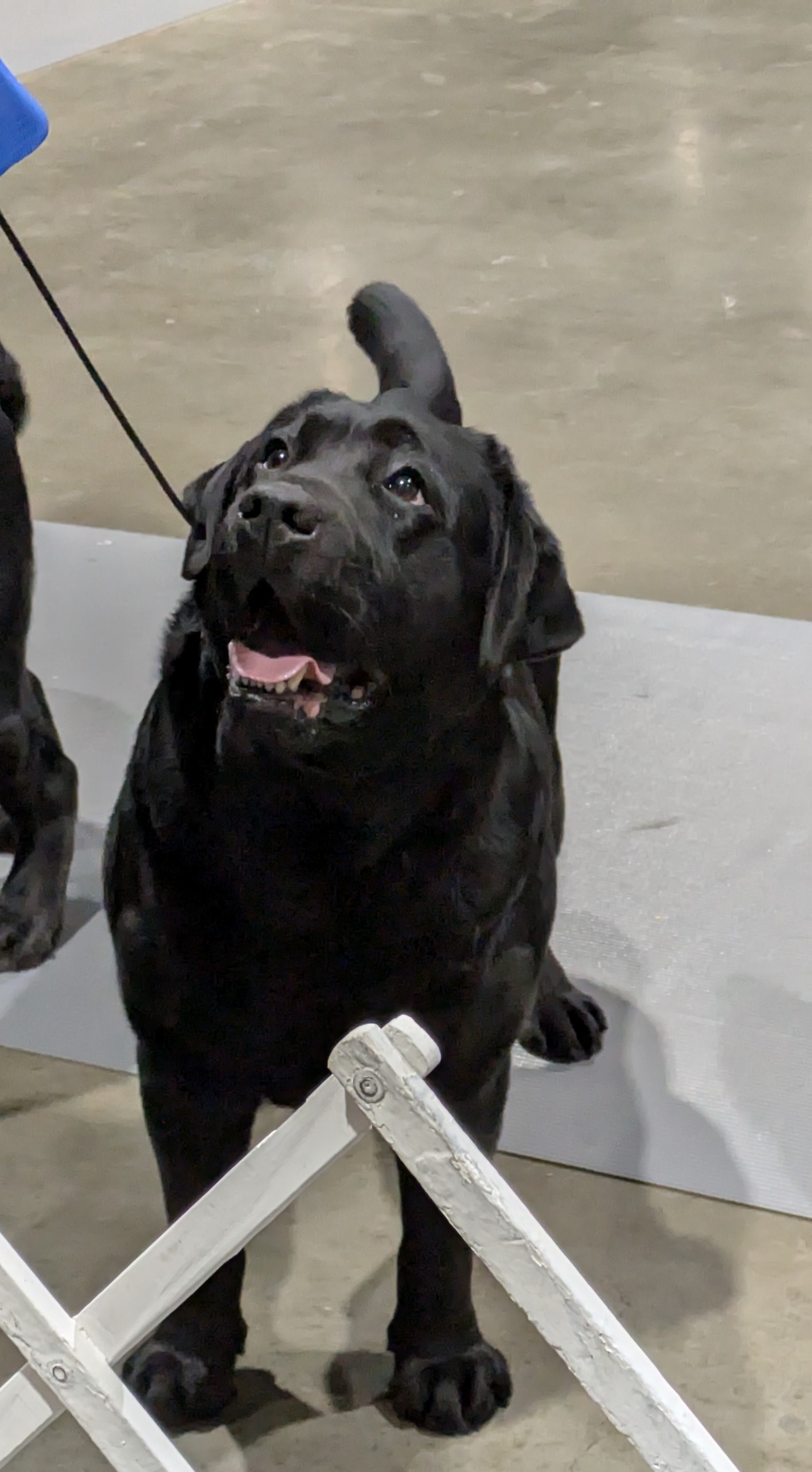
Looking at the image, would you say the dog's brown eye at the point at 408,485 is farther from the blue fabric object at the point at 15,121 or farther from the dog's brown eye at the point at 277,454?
the blue fabric object at the point at 15,121

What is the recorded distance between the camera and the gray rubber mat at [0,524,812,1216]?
1.52m

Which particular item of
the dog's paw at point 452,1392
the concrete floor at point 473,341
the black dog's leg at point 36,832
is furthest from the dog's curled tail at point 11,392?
the dog's paw at point 452,1392

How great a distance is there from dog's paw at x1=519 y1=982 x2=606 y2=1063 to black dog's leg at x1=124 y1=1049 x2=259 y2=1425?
0.44 m

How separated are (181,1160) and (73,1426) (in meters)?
0.26

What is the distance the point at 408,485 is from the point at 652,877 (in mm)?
968

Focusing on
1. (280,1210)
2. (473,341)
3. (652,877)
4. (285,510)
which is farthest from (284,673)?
(473,341)

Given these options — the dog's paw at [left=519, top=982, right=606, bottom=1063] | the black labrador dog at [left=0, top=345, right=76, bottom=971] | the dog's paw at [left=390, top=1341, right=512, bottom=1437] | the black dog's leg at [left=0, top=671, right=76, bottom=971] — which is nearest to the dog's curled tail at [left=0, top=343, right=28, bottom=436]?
the black labrador dog at [left=0, top=345, right=76, bottom=971]

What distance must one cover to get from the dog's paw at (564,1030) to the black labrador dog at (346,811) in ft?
1.19

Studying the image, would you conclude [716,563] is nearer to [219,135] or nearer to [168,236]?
[168,236]

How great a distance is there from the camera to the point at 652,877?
5.95ft

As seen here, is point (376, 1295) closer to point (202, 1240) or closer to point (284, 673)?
point (202, 1240)

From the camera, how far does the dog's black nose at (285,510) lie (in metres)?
0.86

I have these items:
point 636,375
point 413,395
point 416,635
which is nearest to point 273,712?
point 416,635

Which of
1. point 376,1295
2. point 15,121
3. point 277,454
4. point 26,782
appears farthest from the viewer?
point 26,782
